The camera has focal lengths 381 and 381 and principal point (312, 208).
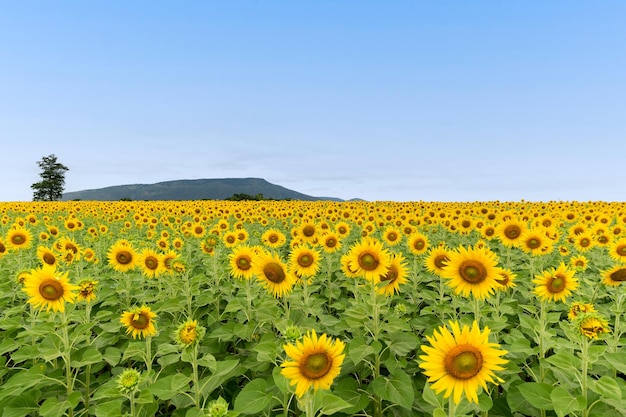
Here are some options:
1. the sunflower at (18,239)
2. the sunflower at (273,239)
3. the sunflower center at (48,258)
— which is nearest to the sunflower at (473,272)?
the sunflower at (273,239)

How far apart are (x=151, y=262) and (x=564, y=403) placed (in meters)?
6.03

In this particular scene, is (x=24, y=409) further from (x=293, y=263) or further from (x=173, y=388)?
(x=293, y=263)

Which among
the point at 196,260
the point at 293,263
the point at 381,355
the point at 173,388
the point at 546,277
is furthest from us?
the point at 196,260

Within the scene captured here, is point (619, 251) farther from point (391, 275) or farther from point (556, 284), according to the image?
point (391, 275)

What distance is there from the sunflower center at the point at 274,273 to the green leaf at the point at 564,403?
3213 millimetres

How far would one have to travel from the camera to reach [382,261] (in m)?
4.73

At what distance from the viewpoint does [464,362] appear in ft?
8.36

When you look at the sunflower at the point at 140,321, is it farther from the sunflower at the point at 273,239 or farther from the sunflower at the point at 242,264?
the sunflower at the point at 273,239

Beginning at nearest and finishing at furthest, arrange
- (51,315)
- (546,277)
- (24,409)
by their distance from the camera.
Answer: (24,409) → (51,315) → (546,277)

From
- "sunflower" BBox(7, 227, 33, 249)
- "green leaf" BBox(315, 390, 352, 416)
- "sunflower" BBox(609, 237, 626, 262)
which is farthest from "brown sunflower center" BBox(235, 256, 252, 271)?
"sunflower" BBox(609, 237, 626, 262)

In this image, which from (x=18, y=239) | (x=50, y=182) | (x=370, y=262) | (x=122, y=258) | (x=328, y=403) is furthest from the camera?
(x=50, y=182)

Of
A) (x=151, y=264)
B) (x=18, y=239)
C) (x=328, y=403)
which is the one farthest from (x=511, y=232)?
(x=18, y=239)

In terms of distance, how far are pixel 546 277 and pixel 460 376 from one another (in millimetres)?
3216

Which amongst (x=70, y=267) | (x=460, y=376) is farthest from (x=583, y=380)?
(x=70, y=267)
